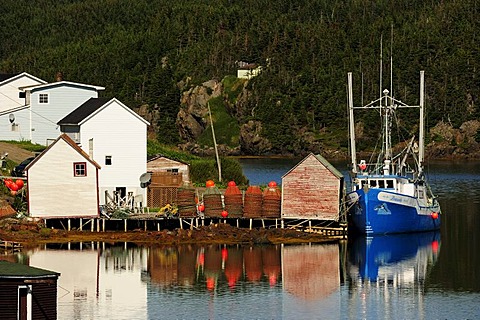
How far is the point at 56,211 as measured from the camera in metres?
69.2

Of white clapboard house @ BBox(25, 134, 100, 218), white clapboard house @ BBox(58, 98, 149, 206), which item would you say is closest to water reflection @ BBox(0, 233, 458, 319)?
A: white clapboard house @ BBox(25, 134, 100, 218)

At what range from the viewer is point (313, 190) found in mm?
68250

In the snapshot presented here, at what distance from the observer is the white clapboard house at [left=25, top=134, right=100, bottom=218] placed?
226 feet

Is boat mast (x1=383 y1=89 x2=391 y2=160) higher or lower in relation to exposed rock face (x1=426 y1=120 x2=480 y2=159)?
lower

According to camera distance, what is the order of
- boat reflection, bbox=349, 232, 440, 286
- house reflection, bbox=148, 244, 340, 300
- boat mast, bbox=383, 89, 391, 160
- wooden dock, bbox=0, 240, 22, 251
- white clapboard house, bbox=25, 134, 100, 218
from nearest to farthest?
house reflection, bbox=148, 244, 340, 300 < boat reflection, bbox=349, 232, 440, 286 < wooden dock, bbox=0, 240, 22, 251 < white clapboard house, bbox=25, 134, 100, 218 < boat mast, bbox=383, 89, 391, 160

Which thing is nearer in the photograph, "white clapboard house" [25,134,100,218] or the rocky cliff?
"white clapboard house" [25,134,100,218]

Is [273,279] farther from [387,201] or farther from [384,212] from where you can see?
[384,212]

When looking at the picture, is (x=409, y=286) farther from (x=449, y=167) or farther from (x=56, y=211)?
(x=449, y=167)

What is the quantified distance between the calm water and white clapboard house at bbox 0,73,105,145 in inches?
1174

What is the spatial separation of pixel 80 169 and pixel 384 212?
17.2 meters

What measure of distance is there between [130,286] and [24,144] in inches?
1602

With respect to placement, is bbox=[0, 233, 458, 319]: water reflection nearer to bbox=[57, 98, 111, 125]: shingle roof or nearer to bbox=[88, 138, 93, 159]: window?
bbox=[88, 138, 93, 159]: window

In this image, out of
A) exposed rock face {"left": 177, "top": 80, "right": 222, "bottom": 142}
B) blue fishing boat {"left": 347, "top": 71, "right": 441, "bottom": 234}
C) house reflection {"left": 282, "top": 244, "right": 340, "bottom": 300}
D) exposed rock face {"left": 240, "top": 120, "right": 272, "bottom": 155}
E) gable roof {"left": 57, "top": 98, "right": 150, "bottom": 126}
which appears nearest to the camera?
house reflection {"left": 282, "top": 244, "right": 340, "bottom": 300}

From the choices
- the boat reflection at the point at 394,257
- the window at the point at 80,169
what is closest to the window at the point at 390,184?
the boat reflection at the point at 394,257
